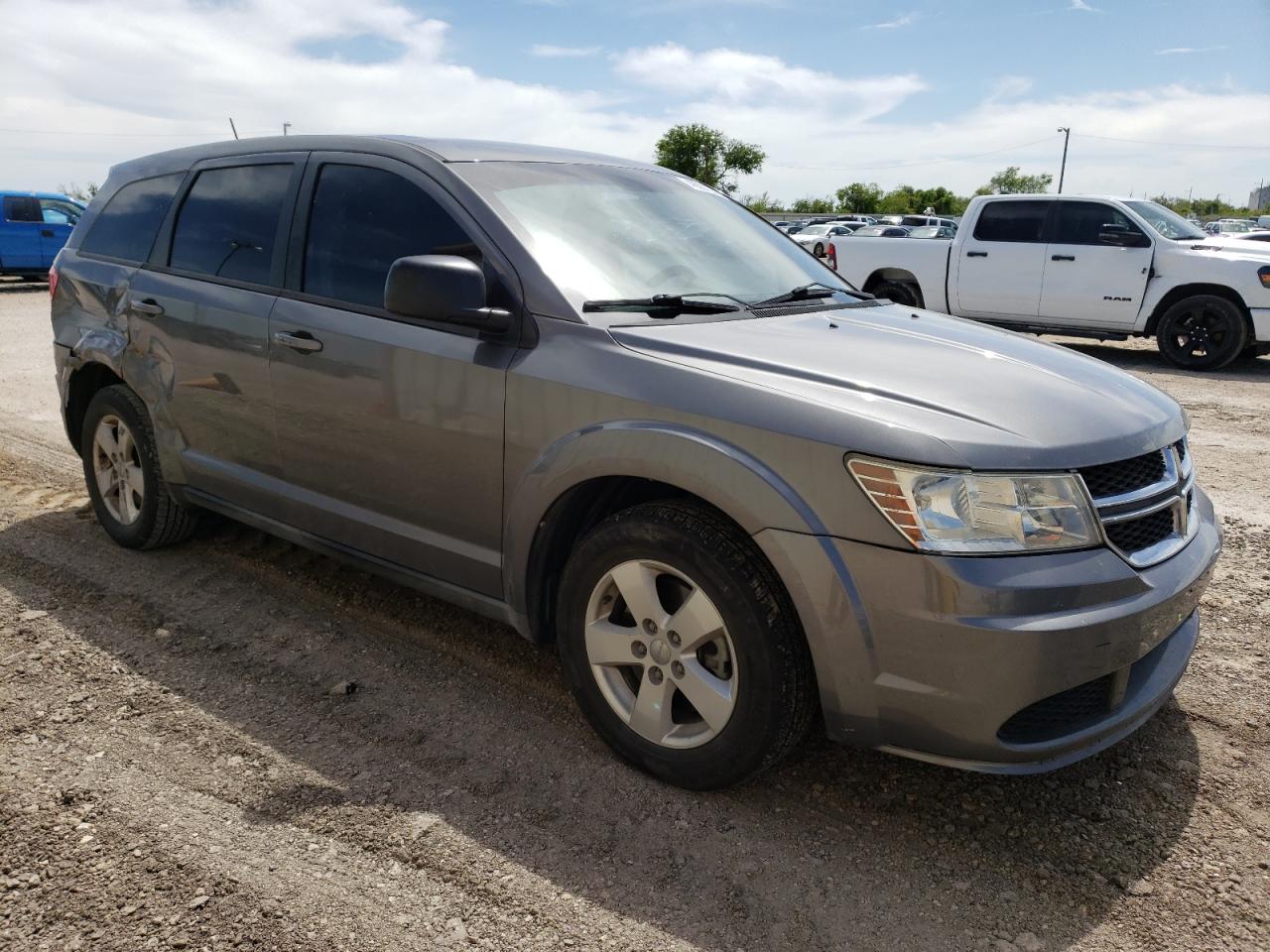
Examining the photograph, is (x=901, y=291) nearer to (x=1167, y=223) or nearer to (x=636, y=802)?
(x=1167, y=223)

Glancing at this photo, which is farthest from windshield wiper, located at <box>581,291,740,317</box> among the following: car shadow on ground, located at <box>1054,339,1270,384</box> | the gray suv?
car shadow on ground, located at <box>1054,339,1270,384</box>

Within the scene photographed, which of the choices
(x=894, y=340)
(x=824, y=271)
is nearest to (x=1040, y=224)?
(x=824, y=271)

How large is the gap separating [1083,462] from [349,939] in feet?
6.63

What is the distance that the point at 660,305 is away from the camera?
3027mm

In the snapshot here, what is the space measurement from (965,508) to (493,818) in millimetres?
1462

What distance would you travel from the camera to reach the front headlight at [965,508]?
227 centimetres

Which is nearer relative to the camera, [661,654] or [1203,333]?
[661,654]

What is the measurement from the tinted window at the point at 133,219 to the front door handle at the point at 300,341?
4.02ft

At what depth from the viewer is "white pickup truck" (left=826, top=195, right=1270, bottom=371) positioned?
10.2 meters

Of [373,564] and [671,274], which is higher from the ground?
[671,274]

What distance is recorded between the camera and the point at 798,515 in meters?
2.38

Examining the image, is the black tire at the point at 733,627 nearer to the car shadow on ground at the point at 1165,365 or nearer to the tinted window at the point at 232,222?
the tinted window at the point at 232,222

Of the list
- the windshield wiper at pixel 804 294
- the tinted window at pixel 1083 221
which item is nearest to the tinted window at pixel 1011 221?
the tinted window at pixel 1083 221

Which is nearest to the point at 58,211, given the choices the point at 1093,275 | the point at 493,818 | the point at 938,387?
the point at 1093,275
